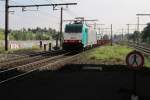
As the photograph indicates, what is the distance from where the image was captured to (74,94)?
1286 centimetres

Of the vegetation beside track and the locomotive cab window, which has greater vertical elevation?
the locomotive cab window

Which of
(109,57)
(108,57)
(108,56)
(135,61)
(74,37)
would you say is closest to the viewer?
(135,61)

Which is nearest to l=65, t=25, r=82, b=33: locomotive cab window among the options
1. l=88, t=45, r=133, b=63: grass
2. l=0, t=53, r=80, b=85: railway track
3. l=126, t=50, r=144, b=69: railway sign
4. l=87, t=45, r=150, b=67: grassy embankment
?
l=88, t=45, r=133, b=63: grass

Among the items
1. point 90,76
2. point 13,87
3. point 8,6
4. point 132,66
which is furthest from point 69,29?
point 132,66

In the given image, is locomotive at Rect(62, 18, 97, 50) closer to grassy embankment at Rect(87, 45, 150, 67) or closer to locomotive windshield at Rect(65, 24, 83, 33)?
locomotive windshield at Rect(65, 24, 83, 33)

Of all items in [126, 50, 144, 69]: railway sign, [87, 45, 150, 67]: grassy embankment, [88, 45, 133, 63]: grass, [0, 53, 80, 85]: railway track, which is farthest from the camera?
[88, 45, 133, 63]: grass

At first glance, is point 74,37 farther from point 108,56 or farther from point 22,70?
point 22,70

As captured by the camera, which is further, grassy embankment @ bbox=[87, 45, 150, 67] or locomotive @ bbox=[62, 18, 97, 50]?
locomotive @ bbox=[62, 18, 97, 50]

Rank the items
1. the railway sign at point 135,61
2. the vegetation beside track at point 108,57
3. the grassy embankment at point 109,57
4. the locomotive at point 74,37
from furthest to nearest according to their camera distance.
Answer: the locomotive at point 74,37, the grassy embankment at point 109,57, the vegetation beside track at point 108,57, the railway sign at point 135,61

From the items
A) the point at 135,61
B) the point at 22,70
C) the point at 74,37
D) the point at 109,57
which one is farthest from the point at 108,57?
the point at 135,61

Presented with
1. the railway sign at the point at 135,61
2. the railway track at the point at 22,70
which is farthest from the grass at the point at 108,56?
the railway sign at the point at 135,61

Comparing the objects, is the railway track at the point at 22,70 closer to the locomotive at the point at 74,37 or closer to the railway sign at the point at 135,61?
the railway sign at the point at 135,61

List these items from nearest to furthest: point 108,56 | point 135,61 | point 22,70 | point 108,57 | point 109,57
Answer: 1. point 135,61
2. point 22,70
3. point 109,57
4. point 108,57
5. point 108,56

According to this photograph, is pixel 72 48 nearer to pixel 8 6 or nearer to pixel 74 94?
pixel 8 6
